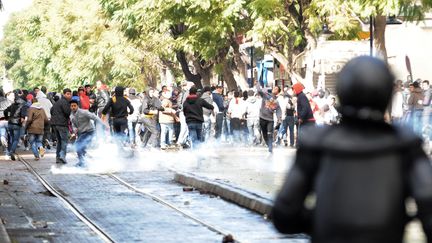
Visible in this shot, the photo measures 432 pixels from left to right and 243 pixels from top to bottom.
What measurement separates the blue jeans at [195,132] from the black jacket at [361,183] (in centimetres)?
2231

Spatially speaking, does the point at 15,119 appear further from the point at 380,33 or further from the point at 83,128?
the point at 380,33

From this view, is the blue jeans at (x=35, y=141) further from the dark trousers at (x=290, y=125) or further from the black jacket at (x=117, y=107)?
the dark trousers at (x=290, y=125)

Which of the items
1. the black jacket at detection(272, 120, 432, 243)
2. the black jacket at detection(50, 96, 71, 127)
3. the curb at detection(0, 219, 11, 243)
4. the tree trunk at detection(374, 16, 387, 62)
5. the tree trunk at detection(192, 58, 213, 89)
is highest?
the tree trunk at detection(374, 16, 387, 62)

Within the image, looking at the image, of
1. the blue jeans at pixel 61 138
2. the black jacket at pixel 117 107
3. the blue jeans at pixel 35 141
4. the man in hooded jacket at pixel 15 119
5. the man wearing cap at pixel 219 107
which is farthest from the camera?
the man wearing cap at pixel 219 107

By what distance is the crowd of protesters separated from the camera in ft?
87.6

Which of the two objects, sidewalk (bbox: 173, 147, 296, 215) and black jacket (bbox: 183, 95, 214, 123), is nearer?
sidewalk (bbox: 173, 147, 296, 215)

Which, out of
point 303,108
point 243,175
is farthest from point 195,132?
point 243,175

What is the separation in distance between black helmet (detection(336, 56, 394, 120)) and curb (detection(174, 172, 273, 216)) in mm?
9092

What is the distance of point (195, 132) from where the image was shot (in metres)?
26.9

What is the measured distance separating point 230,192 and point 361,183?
1314 centimetres

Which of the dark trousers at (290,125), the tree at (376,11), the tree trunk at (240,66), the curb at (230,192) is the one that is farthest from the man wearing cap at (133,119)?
the curb at (230,192)

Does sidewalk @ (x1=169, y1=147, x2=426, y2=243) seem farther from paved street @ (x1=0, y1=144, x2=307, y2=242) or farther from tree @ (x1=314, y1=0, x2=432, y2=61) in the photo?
tree @ (x1=314, y1=0, x2=432, y2=61)

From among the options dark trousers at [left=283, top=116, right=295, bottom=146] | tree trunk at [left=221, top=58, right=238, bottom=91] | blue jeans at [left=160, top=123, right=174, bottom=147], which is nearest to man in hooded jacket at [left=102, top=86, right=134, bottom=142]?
blue jeans at [left=160, top=123, right=174, bottom=147]

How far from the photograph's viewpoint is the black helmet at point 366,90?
4332 millimetres
